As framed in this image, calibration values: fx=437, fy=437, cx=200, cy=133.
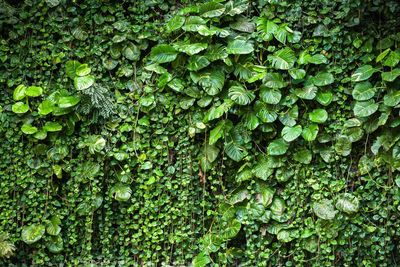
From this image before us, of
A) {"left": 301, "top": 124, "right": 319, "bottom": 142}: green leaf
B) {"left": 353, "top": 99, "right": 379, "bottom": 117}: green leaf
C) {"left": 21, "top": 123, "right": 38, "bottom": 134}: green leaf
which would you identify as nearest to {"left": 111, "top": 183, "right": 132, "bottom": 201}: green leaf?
{"left": 21, "top": 123, "right": 38, "bottom": 134}: green leaf

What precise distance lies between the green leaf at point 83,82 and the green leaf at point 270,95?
48.0 inches

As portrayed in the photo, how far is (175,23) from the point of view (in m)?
3.16

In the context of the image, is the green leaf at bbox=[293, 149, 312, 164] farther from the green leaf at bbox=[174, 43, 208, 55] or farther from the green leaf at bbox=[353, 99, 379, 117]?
the green leaf at bbox=[174, 43, 208, 55]

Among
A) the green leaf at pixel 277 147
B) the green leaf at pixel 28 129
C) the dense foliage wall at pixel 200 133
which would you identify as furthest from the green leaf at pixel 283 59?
the green leaf at pixel 28 129

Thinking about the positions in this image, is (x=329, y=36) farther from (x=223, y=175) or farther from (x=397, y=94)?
(x=223, y=175)

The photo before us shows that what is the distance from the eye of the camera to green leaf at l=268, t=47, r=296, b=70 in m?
3.03

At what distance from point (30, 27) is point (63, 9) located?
29 centimetres

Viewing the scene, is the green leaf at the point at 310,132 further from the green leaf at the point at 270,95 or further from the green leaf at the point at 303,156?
the green leaf at the point at 270,95

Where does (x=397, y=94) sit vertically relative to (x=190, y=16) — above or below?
below

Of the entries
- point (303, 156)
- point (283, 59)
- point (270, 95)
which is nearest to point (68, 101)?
point (270, 95)

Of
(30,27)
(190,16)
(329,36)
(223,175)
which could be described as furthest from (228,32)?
(30,27)

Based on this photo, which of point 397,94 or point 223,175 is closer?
point 397,94

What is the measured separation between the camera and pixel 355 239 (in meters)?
3.11

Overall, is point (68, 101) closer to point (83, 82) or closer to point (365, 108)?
point (83, 82)
